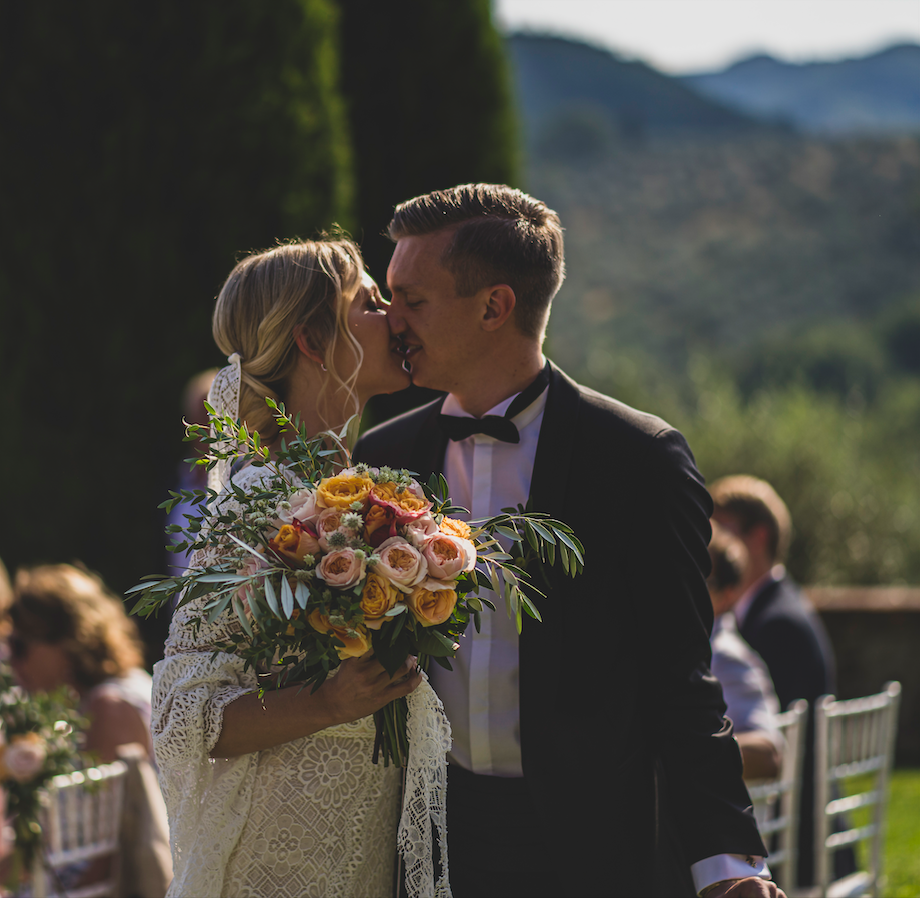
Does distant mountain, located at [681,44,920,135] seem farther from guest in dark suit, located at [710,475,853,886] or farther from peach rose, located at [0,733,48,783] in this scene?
peach rose, located at [0,733,48,783]

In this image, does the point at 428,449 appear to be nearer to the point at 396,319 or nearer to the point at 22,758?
the point at 396,319

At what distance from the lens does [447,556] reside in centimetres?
175

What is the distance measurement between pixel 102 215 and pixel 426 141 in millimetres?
2850

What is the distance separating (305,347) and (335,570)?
2.49ft

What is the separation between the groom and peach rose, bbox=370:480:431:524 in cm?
56

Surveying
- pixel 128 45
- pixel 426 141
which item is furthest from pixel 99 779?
pixel 426 141

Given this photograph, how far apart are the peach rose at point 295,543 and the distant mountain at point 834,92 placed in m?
46.0

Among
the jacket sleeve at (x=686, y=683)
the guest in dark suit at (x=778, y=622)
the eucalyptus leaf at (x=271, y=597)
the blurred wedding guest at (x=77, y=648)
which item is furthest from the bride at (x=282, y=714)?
the guest in dark suit at (x=778, y=622)

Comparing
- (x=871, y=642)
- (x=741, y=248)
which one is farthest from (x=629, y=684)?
(x=741, y=248)

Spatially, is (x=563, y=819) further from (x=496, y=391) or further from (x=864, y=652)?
(x=864, y=652)

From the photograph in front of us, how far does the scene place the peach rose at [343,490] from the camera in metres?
1.77

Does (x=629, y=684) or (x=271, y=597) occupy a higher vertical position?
(x=271, y=597)

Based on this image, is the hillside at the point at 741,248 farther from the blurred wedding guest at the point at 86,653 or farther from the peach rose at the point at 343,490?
the peach rose at the point at 343,490

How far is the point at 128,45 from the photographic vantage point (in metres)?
5.52
